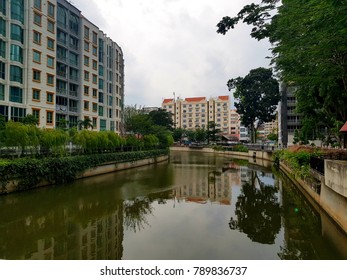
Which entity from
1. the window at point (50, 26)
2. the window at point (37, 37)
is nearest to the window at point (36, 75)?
the window at point (37, 37)

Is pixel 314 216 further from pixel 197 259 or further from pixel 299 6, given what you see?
pixel 299 6

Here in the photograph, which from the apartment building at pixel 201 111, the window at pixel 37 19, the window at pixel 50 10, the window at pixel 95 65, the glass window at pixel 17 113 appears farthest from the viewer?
the apartment building at pixel 201 111

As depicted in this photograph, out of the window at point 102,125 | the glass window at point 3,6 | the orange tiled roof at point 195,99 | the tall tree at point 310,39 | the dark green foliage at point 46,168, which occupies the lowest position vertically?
the dark green foliage at point 46,168

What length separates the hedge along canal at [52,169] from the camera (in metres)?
14.6

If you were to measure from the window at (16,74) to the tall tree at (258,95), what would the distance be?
1382 inches

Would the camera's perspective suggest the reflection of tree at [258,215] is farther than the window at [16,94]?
No

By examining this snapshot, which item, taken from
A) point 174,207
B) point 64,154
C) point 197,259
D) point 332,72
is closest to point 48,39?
point 64,154

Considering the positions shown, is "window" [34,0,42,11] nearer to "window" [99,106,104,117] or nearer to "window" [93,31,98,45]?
A: "window" [93,31,98,45]

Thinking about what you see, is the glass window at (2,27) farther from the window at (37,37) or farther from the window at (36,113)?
the window at (36,113)

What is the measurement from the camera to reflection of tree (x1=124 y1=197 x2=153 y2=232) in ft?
34.5

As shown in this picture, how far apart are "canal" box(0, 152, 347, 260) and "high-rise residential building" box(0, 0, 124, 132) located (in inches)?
561

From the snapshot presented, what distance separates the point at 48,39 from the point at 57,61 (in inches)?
113

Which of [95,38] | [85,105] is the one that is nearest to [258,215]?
[85,105]

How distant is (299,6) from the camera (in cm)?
1148
